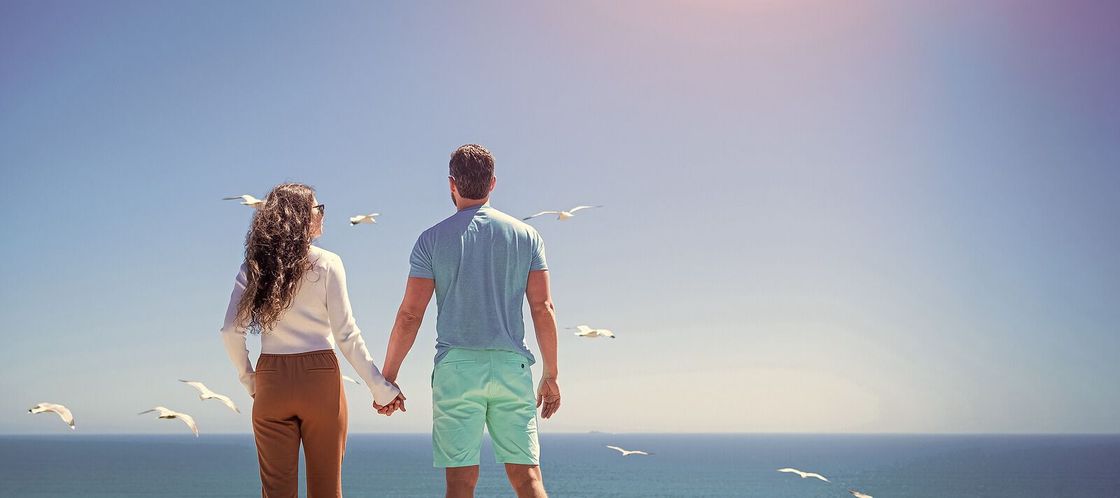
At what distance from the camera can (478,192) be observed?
4102 mm

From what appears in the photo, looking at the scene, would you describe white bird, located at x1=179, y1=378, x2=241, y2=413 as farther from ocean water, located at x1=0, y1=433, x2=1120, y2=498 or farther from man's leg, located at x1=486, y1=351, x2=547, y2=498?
ocean water, located at x1=0, y1=433, x2=1120, y2=498

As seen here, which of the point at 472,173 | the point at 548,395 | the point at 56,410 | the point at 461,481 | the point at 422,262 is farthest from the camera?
the point at 56,410

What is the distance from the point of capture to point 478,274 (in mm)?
3920

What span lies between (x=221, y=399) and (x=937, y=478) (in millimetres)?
164759

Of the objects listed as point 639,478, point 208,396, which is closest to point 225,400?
point 208,396

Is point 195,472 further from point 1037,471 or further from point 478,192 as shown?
point 478,192

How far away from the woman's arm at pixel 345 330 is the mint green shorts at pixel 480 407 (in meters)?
0.32

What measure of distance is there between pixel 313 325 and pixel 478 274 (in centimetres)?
79

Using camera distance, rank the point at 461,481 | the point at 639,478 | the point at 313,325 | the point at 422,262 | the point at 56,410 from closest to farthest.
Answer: the point at 461,481 → the point at 313,325 → the point at 422,262 → the point at 56,410 → the point at 639,478

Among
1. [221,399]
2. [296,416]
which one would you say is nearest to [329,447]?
[296,416]

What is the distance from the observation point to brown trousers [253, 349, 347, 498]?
12.3 feet

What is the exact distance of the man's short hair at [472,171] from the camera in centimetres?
408

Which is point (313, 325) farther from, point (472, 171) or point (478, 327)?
point (472, 171)

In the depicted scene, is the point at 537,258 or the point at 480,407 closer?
the point at 480,407
